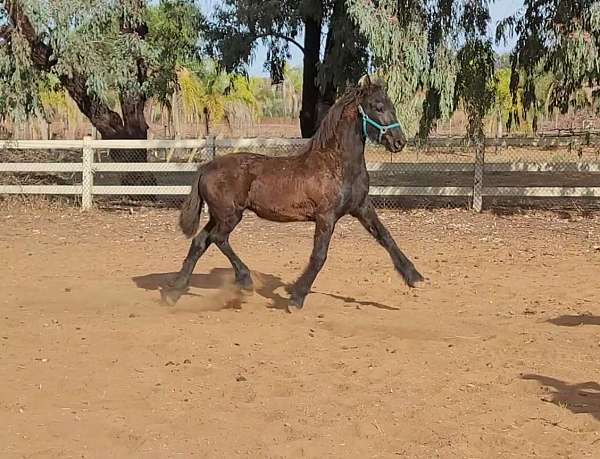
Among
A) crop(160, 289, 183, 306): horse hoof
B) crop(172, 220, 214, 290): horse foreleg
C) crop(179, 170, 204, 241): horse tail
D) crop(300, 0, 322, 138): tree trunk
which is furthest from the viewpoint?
crop(300, 0, 322, 138): tree trunk

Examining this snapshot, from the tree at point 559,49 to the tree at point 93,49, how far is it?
21.6ft

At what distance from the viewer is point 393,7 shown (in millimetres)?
12852

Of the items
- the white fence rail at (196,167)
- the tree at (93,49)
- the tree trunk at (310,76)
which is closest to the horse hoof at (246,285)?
the white fence rail at (196,167)

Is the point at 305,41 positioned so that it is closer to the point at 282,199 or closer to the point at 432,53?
the point at 432,53

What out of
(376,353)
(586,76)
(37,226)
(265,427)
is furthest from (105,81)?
(265,427)

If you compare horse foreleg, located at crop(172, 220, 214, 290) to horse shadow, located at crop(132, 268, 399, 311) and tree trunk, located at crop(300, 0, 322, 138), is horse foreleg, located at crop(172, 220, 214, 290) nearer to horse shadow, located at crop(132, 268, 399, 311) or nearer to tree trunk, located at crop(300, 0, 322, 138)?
horse shadow, located at crop(132, 268, 399, 311)

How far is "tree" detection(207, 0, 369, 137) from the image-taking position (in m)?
14.9

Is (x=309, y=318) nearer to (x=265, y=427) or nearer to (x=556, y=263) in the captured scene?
(x=265, y=427)

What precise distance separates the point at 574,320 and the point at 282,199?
2.83 meters

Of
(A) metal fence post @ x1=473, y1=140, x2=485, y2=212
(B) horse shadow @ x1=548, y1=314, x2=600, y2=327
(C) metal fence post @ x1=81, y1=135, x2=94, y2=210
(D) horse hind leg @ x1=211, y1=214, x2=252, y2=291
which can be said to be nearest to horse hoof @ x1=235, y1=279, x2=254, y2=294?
(D) horse hind leg @ x1=211, y1=214, x2=252, y2=291

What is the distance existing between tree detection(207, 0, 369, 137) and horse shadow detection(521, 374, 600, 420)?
406 inches

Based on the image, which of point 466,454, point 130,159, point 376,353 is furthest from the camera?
point 130,159

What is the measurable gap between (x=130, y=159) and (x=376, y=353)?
41.4 ft

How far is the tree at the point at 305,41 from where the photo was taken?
14859mm
